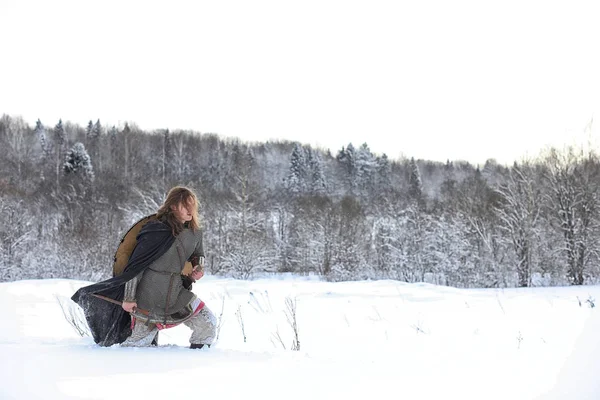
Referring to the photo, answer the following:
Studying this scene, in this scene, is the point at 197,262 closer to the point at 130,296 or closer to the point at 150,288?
the point at 150,288

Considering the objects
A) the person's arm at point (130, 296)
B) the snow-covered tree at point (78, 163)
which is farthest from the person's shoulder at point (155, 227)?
the snow-covered tree at point (78, 163)

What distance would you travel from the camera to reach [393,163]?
7062 cm

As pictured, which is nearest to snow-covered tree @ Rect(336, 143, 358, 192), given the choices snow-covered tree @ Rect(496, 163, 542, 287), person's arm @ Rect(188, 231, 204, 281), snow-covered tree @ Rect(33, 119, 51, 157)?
snow-covered tree @ Rect(33, 119, 51, 157)

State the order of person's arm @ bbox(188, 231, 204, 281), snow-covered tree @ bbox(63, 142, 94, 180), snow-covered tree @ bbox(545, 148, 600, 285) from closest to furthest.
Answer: person's arm @ bbox(188, 231, 204, 281)
snow-covered tree @ bbox(545, 148, 600, 285)
snow-covered tree @ bbox(63, 142, 94, 180)

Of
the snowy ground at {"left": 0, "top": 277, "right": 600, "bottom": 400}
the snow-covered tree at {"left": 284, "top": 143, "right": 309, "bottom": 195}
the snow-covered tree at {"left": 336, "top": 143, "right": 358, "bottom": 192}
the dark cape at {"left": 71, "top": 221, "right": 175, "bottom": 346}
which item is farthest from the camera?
the snow-covered tree at {"left": 336, "top": 143, "right": 358, "bottom": 192}

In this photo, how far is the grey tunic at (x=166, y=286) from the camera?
10.8 ft

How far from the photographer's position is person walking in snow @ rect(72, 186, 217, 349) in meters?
3.22

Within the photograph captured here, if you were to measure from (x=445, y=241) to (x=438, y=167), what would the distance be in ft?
193

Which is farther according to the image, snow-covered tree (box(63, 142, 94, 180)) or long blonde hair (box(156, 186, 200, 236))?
snow-covered tree (box(63, 142, 94, 180))

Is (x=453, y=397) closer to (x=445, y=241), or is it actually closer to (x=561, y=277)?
(x=561, y=277)

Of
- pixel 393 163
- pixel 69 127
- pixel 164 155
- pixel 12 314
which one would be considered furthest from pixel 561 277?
pixel 69 127

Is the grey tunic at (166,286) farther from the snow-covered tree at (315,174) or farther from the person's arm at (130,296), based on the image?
the snow-covered tree at (315,174)

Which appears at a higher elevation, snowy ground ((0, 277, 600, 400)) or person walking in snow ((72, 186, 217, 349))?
person walking in snow ((72, 186, 217, 349))

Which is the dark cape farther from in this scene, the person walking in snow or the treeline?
the treeline
